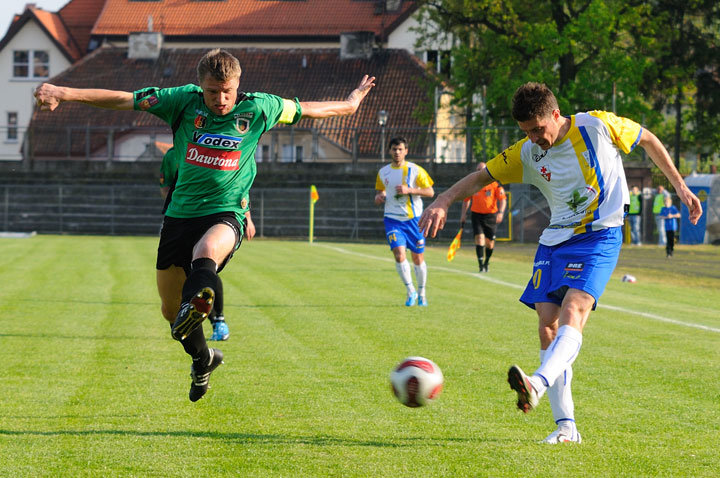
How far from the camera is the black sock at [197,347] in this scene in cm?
648

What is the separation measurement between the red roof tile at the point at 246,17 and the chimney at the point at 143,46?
10.1 ft

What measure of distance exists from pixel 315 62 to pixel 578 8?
61.7 ft

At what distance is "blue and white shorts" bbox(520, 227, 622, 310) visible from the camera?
5688 millimetres

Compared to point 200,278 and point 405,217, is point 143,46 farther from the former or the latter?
point 200,278

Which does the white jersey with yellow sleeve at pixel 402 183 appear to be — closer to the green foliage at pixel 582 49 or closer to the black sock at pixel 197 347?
the black sock at pixel 197 347

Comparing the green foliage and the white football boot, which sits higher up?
the green foliage

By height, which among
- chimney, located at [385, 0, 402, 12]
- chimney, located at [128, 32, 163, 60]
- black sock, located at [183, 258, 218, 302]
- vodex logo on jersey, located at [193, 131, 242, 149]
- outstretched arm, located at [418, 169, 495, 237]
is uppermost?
chimney, located at [385, 0, 402, 12]

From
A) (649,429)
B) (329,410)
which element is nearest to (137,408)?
(329,410)

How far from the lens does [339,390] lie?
731 cm

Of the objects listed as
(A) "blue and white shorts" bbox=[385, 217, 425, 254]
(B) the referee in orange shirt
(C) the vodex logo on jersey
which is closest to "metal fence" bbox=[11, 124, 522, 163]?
(B) the referee in orange shirt

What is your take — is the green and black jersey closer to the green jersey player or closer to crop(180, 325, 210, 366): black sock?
the green jersey player

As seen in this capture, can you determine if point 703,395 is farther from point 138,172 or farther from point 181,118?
point 138,172

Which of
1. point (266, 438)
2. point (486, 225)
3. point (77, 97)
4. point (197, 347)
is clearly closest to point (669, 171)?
point (266, 438)

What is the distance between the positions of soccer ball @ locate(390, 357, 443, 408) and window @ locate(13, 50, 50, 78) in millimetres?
59744
